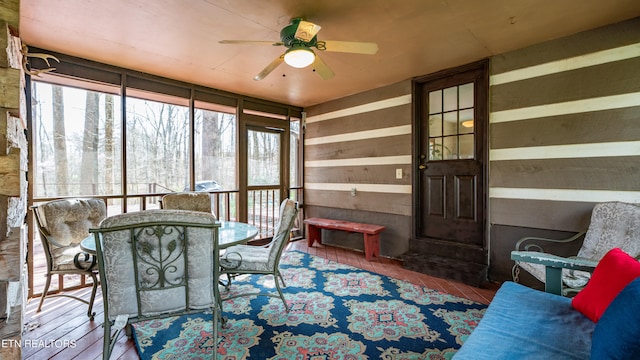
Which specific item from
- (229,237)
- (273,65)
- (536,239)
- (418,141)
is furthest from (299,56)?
(536,239)

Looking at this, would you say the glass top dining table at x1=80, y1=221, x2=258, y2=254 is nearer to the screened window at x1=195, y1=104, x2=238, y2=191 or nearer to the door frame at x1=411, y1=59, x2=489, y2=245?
the screened window at x1=195, y1=104, x2=238, y2=191

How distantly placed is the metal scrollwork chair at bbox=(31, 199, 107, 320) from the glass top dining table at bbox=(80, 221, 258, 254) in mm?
326

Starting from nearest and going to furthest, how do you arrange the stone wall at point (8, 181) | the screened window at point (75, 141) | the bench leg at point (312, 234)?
the stone wall at point (8, 181) → the screened window at point (75, 141) → the bench leg at point (312, 234)

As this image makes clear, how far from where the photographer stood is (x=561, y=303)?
5.35 feet

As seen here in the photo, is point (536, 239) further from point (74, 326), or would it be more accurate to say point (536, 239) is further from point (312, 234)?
point (74, 326)

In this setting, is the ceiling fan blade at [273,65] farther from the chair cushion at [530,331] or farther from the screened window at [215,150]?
the chair cushion at [530,331]

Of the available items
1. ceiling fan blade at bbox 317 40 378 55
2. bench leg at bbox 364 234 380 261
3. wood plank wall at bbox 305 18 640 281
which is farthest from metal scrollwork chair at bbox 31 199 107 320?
wood plank wall at bbox 305 18 640 281

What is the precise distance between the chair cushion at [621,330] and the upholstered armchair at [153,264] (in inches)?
69.6

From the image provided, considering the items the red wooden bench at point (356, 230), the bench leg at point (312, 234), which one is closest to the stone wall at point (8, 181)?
the red wooden bench at point (356, 230)

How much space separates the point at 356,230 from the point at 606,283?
9.06ft

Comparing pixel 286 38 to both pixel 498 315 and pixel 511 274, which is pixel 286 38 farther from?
pixel 511 274

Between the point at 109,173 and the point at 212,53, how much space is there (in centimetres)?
192

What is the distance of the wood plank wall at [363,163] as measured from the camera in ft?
13.1

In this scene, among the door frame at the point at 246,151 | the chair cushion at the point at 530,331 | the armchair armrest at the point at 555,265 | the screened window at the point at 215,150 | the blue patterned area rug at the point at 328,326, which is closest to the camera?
the chair cushion at the point at 530,331
